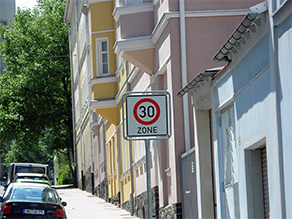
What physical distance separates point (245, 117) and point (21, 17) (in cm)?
4727

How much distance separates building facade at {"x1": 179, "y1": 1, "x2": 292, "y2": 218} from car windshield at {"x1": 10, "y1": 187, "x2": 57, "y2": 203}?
555cm

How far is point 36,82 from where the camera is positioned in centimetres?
5366

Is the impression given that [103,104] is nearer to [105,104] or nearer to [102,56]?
[105,104]

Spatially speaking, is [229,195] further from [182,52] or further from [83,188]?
[83,188]

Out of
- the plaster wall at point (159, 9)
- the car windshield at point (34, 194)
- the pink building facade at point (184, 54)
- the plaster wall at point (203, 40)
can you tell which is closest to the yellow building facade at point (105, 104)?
the plaster wall at point (159, 9)

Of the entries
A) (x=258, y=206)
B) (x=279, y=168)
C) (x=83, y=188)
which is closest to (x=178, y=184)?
(x=258, y=206)

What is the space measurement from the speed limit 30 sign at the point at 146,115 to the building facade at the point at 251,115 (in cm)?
149

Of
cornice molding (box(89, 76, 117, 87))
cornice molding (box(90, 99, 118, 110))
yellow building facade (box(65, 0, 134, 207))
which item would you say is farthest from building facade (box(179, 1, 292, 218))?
cornice molding (box(90, 99, 118, 110))

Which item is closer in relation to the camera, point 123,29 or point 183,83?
point 183,83

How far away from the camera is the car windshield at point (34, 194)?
19.0 m

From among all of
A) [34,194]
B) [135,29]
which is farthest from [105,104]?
[34,194]

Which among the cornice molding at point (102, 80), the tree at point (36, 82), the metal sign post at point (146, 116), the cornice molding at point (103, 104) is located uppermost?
the tree at point (36, 82)

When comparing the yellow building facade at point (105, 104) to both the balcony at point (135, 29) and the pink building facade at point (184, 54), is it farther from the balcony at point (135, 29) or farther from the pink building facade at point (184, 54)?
the pink building facade at point (184, 54)

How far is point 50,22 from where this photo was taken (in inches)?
2197
